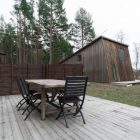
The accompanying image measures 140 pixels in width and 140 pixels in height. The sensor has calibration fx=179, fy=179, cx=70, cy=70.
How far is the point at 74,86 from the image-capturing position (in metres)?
3.78

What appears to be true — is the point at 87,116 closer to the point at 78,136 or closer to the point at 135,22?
the point at 78,136

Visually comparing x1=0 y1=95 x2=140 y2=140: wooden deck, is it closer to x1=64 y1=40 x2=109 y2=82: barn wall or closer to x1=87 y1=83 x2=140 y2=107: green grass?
x1=87 y1=83 x2=140 y2=107: green grass

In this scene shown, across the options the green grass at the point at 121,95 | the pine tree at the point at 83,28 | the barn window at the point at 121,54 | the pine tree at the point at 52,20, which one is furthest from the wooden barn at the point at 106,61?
the pine tree at the point at 83,28

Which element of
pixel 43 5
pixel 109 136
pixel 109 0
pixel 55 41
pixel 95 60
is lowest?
pixel 109 136

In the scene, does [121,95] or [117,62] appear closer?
[121,95]

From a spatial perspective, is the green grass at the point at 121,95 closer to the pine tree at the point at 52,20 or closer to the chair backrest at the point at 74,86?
the chair backrest at the point at 74,86

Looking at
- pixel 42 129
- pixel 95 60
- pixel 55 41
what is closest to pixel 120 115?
pixel 42 129

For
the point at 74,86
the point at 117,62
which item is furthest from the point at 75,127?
the point at 117,62

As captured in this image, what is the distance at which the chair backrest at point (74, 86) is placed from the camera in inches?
144

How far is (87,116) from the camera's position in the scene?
14.4 feet

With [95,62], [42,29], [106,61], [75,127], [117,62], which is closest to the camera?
[75,127]

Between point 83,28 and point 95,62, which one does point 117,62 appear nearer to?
point 95,62

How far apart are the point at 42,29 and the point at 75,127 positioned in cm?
2015

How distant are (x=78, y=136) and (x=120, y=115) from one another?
1744 mm
